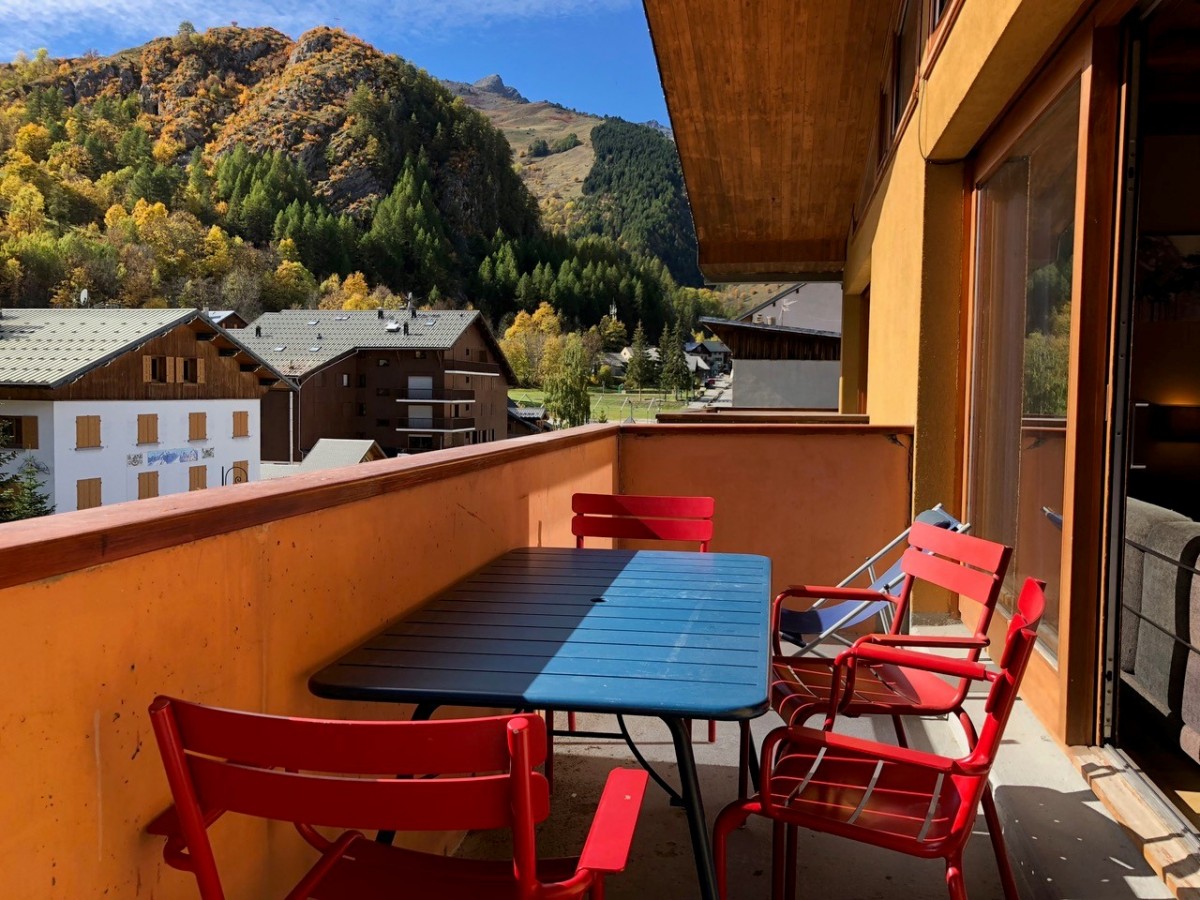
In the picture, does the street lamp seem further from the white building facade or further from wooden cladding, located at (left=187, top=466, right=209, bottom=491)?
wooden cladding, located at (left=187, top=466, right=209, bottom=491)

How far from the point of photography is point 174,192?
105 meters

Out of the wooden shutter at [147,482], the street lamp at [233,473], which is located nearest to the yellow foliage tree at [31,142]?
the street lamp at [233,473]

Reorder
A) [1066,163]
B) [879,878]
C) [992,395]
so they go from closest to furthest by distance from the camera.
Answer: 1. [879,878]
2. [1066,163]
3. [992,395]

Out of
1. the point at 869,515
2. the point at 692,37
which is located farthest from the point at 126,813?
the point at 692,37

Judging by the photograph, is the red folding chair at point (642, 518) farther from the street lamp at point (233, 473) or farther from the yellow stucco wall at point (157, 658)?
the street lamp at point (233, 473)

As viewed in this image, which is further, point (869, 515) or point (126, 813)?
point (869, 515)

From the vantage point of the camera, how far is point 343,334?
65438 mm

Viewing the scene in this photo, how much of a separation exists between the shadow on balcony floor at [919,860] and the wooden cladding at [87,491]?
40.9 metres

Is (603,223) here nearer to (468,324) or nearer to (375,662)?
(468,324)

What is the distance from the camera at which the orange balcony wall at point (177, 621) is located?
1168 millimetres

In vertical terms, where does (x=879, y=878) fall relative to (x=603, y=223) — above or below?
below

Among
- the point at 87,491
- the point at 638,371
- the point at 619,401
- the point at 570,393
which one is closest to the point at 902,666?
the point at 87,491

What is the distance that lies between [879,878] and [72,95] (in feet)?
487

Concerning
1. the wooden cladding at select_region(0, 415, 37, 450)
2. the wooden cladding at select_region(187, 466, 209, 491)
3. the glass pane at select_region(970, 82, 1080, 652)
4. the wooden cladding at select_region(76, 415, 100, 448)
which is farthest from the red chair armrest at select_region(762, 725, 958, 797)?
the wooden cladding at select_region(187, 466, 209, 491)
